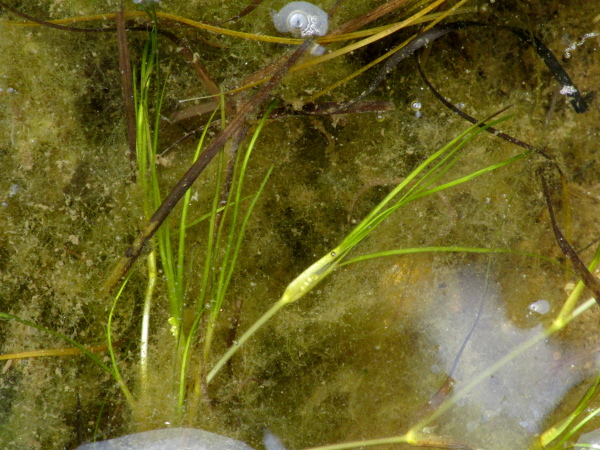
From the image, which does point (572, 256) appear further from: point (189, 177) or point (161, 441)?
point (161, 441)

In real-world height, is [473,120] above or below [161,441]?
above

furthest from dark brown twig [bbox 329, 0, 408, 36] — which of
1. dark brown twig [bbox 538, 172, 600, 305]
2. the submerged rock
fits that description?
the submerged rock

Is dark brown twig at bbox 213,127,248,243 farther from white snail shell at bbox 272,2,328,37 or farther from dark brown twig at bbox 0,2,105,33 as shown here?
dark brown twig at bbox 0,2,105,33

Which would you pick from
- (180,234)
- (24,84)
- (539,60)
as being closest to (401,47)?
(539,60)

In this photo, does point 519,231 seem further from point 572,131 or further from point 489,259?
point 572,131

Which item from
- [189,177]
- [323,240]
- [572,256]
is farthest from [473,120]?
[189,177]
